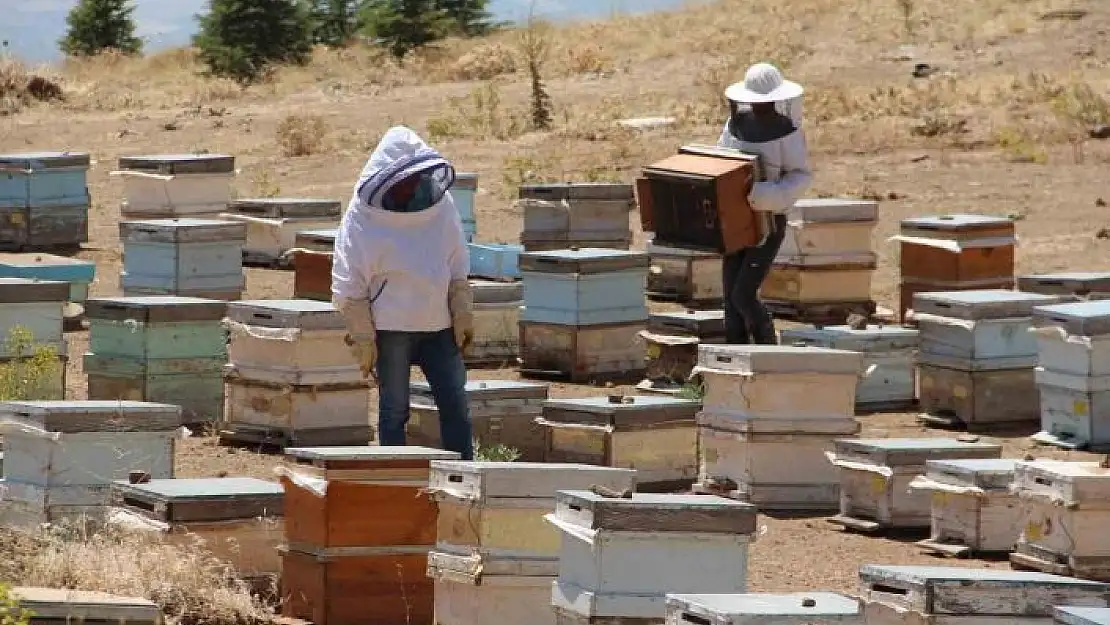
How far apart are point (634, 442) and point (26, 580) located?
154 inches

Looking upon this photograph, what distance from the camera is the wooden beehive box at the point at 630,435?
434 inches

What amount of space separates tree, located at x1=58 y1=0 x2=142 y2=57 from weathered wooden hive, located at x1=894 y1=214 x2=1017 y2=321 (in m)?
44.3

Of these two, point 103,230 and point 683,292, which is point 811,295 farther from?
point 103,230

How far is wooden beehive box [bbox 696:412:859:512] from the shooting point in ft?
35.9

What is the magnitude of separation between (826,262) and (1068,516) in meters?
7.25

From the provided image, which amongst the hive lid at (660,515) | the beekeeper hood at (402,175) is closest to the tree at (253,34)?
the beekeeper hood at (402,175)

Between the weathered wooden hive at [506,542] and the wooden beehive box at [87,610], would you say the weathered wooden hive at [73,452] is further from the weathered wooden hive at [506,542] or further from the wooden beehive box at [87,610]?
the weathered wooden hive at [506,542]

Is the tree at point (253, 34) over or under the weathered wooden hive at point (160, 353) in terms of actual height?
over

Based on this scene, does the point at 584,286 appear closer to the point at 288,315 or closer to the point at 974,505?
the point at 288,315

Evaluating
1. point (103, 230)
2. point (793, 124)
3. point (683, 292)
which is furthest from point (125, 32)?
point (793, 124)

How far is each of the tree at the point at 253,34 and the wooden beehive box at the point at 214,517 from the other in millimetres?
38545

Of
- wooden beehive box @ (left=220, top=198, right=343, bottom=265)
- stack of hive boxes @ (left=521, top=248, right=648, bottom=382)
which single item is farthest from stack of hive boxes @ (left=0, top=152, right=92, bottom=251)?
stack of hive boxes @ (left=521, top=248, right=648, bottom=382)

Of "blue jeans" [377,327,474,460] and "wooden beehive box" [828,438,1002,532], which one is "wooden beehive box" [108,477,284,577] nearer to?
"blue jeans" [377,327,474,460]

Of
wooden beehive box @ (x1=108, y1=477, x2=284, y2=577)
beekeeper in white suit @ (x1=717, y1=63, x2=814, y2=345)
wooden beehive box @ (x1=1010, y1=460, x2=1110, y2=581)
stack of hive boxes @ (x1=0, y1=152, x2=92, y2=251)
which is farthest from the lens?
stack of hive boxes @ (x1=0, y1=152, x2=92, y2=251)
